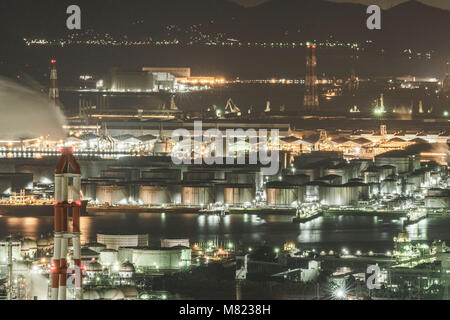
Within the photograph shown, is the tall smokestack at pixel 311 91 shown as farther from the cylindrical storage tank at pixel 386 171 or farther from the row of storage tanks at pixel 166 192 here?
the row of storage tanks at pixel 166 192

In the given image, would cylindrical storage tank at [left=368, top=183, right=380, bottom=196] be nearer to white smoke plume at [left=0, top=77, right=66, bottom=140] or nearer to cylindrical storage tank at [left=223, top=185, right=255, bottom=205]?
cylindrical storage tank at [left=223, top=185, right=255, bottom=205]

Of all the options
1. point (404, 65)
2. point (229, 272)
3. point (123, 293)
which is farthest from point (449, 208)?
point (404, 65)

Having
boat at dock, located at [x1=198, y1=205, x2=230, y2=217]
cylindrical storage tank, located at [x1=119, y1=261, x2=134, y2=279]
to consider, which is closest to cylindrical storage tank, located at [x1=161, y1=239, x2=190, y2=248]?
cylindrical storage tank, located at [x1=119, y1=261, x2=134, y2=279]

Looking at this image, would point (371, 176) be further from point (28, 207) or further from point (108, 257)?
point (108, 257)

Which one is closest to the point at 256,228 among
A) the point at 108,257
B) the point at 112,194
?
the point at 112,194

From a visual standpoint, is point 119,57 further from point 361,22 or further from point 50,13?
point 361,22

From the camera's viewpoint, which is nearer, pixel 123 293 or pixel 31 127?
pixel 123 293

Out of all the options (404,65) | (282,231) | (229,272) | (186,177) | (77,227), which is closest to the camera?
(77,227)
